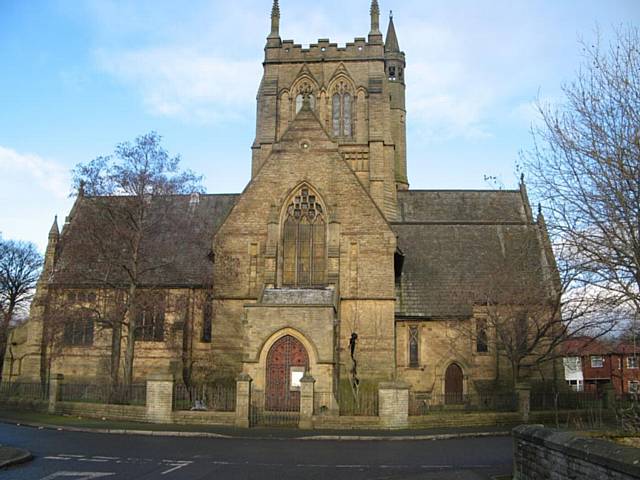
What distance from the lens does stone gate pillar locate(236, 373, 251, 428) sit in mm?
21875

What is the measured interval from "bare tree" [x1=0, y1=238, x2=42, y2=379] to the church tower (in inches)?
915

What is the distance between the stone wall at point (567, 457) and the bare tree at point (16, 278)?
46.0m

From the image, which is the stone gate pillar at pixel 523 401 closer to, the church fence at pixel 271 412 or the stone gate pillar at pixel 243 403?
the church fence at pixel 271 412

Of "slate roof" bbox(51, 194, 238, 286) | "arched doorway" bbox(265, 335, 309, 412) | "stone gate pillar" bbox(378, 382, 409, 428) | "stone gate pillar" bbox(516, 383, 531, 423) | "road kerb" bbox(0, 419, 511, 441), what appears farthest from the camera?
"slate roof" bbox(51, 194, 238, 286)

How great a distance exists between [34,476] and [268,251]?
1740 cm

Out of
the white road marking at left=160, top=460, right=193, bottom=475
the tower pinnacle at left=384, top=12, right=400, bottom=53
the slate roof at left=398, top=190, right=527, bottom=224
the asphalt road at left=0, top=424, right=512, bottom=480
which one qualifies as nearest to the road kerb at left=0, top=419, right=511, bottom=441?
the asphalt road at left=0, top=424, right=512, bottom=480

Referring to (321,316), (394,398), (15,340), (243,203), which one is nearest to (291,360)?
(321,316)

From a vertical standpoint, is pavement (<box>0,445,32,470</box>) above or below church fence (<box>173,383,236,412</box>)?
below

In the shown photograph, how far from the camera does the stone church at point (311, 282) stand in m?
26.3

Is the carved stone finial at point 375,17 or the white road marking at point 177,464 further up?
the carved stone finial at point 375,17

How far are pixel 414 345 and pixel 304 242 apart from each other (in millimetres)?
8083

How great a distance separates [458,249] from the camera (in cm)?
3600

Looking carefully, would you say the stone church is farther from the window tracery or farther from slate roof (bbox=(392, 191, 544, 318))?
the window tracery

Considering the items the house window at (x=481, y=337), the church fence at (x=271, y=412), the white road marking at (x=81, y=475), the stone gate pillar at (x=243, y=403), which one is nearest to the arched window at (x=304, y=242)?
the church fence at (x=271, y=412)
